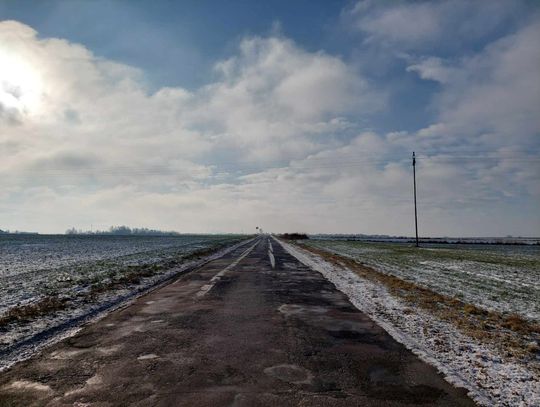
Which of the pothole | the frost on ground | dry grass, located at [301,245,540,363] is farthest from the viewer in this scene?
dry grass, located at [301,245,540,363]

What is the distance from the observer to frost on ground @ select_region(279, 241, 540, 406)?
4.82 meters

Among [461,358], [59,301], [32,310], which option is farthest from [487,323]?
[59,301]

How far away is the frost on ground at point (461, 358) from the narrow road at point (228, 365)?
304 millimetres

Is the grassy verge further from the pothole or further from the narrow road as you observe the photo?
the pothole

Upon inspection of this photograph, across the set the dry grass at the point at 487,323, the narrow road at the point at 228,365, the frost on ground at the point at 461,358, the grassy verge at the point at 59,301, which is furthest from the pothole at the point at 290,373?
the grassy verge at the point at 59,301

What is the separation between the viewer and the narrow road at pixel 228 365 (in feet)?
14.9

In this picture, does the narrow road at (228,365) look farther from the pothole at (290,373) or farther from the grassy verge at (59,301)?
the grassy verge at (59,301)

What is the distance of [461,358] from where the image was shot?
6.20 m

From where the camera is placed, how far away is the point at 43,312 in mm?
9641

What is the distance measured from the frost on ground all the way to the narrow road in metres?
0.30

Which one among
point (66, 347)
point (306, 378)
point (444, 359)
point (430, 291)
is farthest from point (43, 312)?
point (430, 291)

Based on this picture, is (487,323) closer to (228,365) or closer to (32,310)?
(228,365)

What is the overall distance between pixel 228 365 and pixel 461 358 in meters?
3.82

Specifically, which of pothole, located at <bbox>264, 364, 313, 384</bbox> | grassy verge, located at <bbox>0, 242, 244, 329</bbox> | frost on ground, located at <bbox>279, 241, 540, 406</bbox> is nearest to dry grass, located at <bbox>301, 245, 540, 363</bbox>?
frost on ground, located at <bbox>279, 241, 540, 406</bbox>
